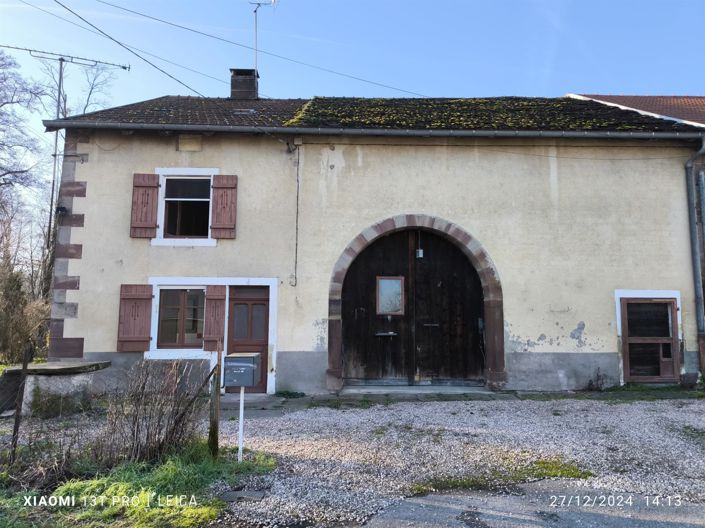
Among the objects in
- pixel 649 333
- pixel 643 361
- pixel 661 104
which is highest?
pixel 661 104

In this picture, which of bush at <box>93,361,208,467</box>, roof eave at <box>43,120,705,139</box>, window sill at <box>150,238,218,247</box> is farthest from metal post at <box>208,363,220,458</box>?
roof eave at <box>43,120,705,139</box>

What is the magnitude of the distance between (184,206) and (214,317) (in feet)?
7.65

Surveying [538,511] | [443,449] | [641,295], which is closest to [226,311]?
[443,449]

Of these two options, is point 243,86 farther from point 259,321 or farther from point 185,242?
point 259,321

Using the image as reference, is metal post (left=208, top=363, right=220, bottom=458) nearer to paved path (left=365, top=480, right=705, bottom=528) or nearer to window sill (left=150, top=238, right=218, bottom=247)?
paved path (left=365, top=480, right=705, bottom=528)

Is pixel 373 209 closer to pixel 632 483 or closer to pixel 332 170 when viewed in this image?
pixel 332 170

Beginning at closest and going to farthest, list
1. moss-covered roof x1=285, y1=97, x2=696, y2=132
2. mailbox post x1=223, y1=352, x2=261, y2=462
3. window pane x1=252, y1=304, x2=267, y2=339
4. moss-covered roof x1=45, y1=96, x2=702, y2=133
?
1. mailbox post x1=223, y1=352, x2=261, y2=462
2. window pane x1=252, y1=304, x2=267, y2=339
3. moss-covered roof x1=45, y1=96, x2=702, y2=133
4. moss-covered roof x1=285, y1=97, x2=696, y2=132

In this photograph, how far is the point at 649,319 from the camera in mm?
9258

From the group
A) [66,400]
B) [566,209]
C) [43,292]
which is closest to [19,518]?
[66,400]

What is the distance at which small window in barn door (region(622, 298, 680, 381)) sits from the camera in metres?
9.16

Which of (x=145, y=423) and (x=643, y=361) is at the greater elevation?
(x=643, y=361)

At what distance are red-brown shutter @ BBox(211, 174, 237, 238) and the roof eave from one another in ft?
3.19

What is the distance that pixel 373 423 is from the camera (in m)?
6.52

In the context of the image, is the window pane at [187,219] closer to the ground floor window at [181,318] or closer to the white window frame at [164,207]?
the white window frame at [164,207]
